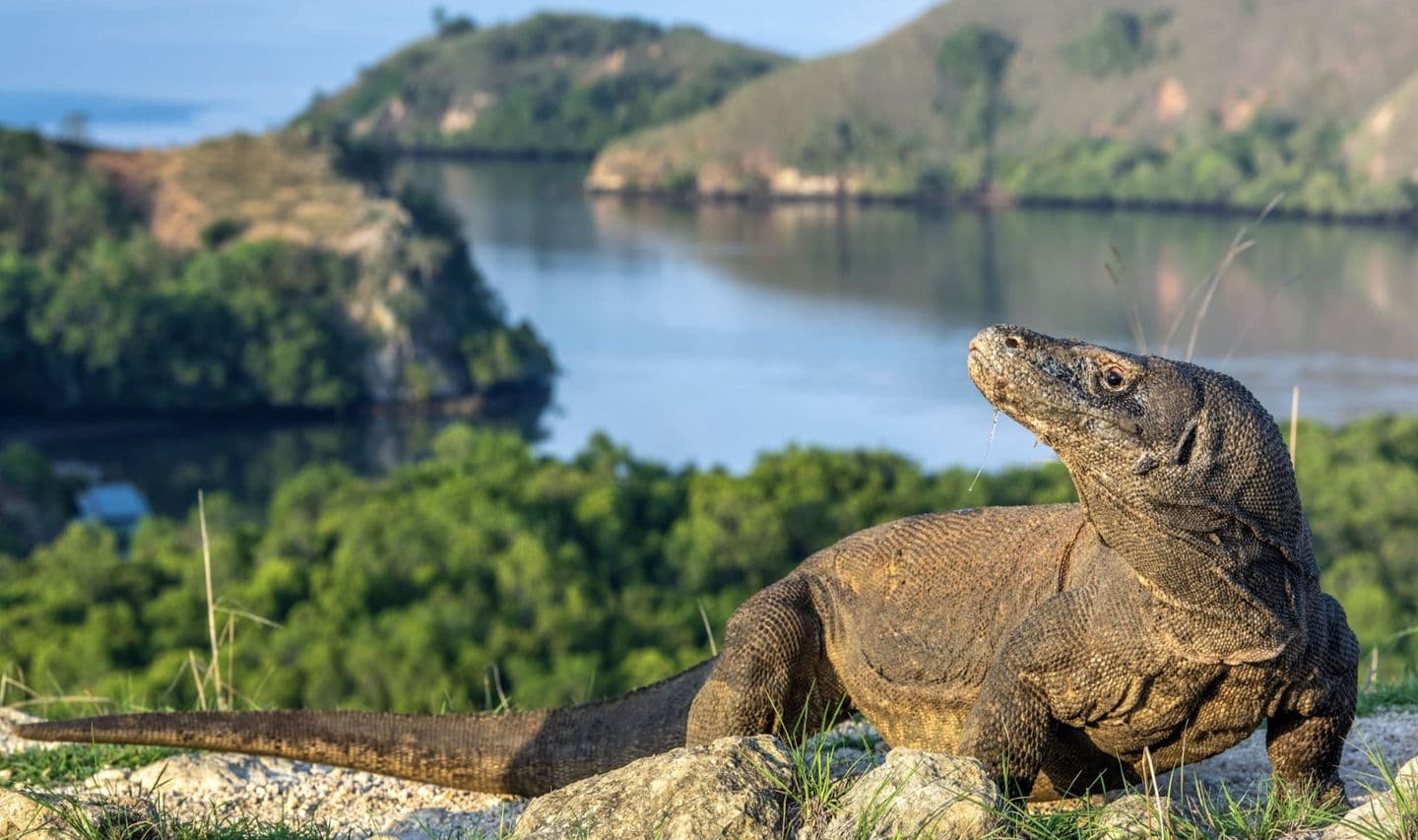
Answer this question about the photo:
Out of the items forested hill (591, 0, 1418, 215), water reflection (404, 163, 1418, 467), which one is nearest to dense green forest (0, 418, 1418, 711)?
water reflection (404, 163, 1418, 467)

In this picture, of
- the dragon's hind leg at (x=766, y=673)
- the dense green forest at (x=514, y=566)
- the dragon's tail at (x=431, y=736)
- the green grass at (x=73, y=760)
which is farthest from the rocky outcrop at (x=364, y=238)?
the dragon's hind leg at (x=766, y=673)

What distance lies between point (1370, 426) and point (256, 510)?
35.1 m

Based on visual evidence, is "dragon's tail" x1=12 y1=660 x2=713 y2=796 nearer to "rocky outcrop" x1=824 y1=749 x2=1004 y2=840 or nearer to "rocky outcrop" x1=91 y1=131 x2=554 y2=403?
"rocky outcrop" x1=824 y1=749 x2=1004 y2=840

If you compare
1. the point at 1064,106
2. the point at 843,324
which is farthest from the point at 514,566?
the point at 1064,106

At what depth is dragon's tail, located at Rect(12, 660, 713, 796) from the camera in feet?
18.3

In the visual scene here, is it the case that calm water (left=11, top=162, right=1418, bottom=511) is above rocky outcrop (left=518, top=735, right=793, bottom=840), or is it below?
below

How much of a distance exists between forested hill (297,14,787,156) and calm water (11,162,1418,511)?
5157 centimetres

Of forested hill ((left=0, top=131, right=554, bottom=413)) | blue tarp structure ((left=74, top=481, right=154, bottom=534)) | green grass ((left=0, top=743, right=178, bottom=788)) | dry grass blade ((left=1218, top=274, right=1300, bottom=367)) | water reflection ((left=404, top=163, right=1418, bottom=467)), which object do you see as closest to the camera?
green grass ((left=0, top=743, right=178, bottom=788))

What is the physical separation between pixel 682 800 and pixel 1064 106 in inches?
5534

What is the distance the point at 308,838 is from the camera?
4.70m

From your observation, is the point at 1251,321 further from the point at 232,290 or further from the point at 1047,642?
the point at 232,290

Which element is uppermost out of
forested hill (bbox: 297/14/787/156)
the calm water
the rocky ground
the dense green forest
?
forested hill (bbox: 297/14/787/156)

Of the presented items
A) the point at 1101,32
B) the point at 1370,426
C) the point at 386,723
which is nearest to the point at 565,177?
the point at 1101,32

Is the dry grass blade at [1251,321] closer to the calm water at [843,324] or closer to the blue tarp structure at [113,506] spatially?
the calm water at [843,324]
